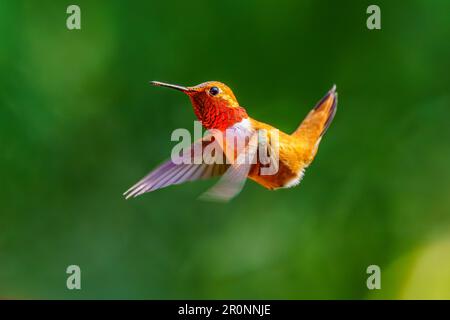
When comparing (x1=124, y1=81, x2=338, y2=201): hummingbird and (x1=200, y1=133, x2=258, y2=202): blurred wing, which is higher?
(x1=124, y1=81, x2=338, y2=201): hummingbird

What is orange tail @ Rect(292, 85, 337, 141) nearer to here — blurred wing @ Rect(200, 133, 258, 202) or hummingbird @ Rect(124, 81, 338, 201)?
hummingbird @ Rect(124, 81, 338, 201)

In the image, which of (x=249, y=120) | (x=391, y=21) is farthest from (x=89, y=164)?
(x=249, y=120)

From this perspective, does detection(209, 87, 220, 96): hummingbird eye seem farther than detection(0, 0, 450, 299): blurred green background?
No

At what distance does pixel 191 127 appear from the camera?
7.30 feet

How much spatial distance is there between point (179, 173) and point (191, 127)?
1231 millimetres

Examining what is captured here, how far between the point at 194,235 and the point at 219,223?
106 millimetres

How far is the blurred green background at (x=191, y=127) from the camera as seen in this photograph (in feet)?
7.36

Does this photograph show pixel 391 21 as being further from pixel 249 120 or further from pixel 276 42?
pixel 249 120

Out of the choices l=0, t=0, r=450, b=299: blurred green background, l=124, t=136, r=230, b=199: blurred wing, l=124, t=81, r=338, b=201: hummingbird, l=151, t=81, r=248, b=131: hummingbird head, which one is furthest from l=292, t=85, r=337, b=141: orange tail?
l=0, t=0, r=450, b=299: blurred green background

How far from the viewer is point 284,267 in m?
2.23

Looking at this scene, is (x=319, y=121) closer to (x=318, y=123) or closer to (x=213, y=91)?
(x=318, y=123)

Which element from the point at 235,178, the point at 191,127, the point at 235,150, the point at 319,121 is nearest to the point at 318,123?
the point at 319,121

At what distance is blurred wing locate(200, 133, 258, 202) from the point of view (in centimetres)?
65

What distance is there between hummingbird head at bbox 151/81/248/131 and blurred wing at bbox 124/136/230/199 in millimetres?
103
